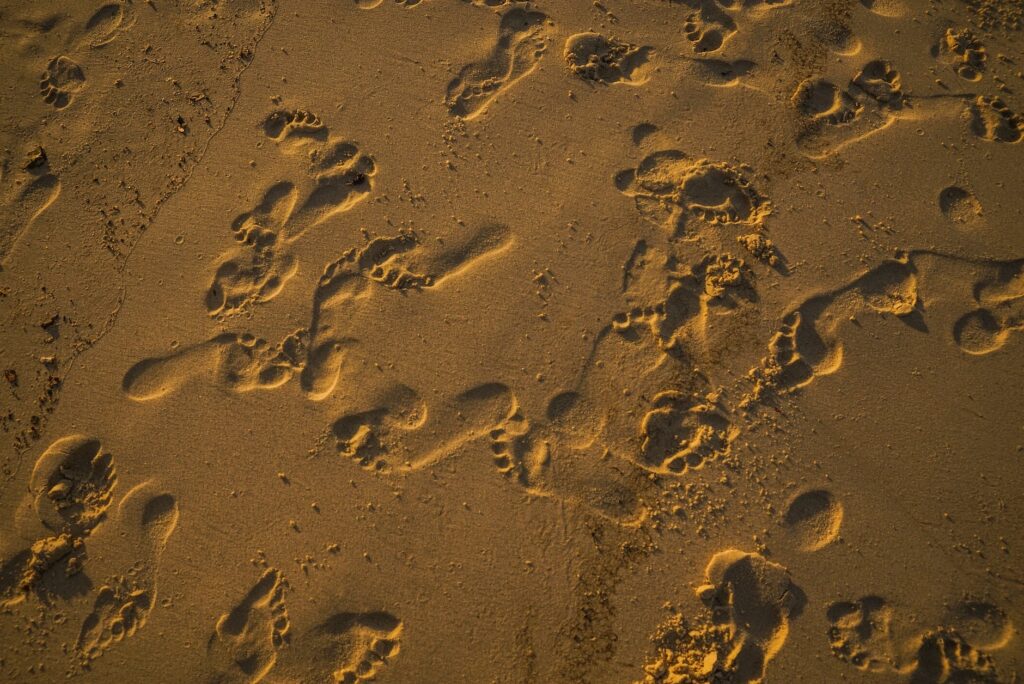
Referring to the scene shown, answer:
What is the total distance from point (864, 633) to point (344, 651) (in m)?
3.65

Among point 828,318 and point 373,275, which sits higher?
point 373,275

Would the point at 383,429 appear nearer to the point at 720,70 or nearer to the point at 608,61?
the point at 608,61

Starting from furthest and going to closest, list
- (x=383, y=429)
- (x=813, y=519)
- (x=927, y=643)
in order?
(x=383, y=429) → (x=813, y=519) → (x=927, y=643)

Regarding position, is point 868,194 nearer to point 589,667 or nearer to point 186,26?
point 589,667

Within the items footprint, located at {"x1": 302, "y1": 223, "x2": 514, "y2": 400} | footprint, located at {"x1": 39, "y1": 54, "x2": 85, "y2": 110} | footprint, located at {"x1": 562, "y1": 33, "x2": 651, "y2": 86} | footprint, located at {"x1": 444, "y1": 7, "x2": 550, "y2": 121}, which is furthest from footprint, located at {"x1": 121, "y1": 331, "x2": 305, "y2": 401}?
footprint, located at {"x1": 562, "y1": 33, "x2": 651, "y2": 86}

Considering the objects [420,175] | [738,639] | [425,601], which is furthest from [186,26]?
[738,639]

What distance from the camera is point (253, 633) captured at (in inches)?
150

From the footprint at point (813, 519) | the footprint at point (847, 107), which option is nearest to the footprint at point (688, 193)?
the footprint at point (847, 107)

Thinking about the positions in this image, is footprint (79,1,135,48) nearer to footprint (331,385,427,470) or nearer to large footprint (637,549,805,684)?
footprint (331,385,427,470)

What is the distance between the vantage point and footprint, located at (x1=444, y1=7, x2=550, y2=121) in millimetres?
4305

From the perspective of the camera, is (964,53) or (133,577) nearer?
(133,577)

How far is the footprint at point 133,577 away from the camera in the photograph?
151 inches

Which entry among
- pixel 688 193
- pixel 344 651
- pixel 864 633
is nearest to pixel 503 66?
pixel 688 193

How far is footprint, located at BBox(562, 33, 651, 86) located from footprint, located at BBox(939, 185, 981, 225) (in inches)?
97.9
